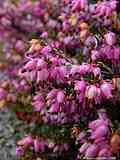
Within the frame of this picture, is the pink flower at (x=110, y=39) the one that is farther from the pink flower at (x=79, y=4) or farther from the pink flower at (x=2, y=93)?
the pink flower at (x=2, y=93)

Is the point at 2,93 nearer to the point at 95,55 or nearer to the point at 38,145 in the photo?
the point at 38,145

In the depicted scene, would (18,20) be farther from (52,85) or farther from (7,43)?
(52,85)

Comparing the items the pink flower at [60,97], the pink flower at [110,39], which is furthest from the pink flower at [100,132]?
the pink flower at [110,39]

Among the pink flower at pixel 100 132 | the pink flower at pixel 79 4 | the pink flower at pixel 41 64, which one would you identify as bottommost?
the pink flower at pixel 100 132

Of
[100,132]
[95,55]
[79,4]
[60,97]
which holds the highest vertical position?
[79,4]

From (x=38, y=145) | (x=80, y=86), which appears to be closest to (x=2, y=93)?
(x=38, y=145)

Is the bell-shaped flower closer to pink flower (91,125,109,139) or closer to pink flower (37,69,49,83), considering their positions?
pink flower (91,125,109,139)

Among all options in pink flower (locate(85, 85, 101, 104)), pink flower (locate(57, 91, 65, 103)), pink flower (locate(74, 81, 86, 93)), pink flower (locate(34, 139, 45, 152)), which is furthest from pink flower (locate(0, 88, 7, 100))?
pink flower (locate(85, 85, 101, 104))

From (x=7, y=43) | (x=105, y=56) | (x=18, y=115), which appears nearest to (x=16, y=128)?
(x=18, y=115)
